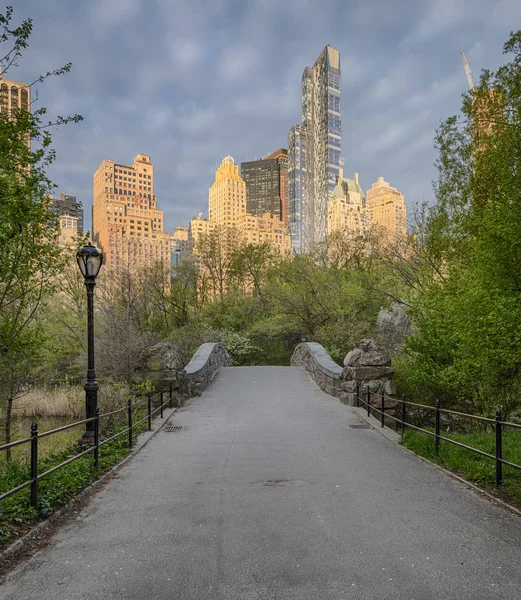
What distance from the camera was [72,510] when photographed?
5.03 m

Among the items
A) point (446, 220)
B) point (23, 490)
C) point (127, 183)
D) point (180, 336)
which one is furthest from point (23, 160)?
point (127, 183)

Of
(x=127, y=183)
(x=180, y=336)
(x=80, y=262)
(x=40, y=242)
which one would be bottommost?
(x=180, y=336)

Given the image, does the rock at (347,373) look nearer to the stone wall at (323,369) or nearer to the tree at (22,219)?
the stone wall at (323,369)

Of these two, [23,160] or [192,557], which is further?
[23,160]

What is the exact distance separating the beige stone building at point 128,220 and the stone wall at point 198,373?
6.04m

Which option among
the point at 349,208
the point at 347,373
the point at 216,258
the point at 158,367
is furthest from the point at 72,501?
the point at 349,208

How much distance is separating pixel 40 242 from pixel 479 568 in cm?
1099

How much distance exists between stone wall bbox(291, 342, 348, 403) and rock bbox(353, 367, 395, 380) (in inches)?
45.1

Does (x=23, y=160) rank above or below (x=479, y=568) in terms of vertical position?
above

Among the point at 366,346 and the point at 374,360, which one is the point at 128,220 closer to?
the point at 366,346

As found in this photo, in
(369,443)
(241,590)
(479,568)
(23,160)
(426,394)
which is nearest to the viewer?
(241,590)

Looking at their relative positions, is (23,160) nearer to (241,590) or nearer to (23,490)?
(23,490)

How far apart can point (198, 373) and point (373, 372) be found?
5753 mm

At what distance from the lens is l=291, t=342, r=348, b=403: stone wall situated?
1389cm
